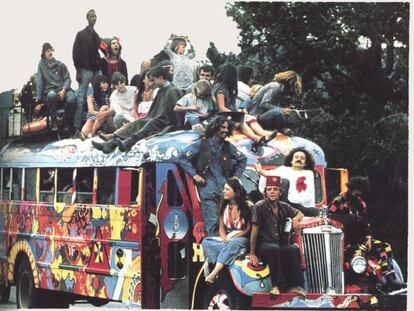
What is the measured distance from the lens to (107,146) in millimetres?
14508

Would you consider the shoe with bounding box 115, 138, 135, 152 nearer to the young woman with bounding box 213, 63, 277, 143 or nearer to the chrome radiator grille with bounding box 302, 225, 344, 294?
the young woman with bounding box 213, 63, 277, 143

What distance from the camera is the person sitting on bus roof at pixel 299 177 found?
14039mm

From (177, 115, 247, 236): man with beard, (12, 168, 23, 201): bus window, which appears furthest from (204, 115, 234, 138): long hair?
(12, 168, 23, 201): bus window

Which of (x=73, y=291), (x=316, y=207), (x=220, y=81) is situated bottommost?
(x=73, y=291)

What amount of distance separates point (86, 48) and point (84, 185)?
148 centimetres

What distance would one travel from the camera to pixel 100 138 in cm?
1462

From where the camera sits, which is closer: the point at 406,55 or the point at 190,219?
the point at 190,219

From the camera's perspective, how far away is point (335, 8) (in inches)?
574

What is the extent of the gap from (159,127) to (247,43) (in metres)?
1.33

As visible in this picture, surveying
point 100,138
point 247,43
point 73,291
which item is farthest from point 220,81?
point 73,291

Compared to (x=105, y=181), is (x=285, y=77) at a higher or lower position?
higher

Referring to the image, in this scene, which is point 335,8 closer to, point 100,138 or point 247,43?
point 247,43

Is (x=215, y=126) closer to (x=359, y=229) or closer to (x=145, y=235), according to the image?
(x=145, y=235)

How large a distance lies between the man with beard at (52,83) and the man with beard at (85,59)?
0.12 meters
